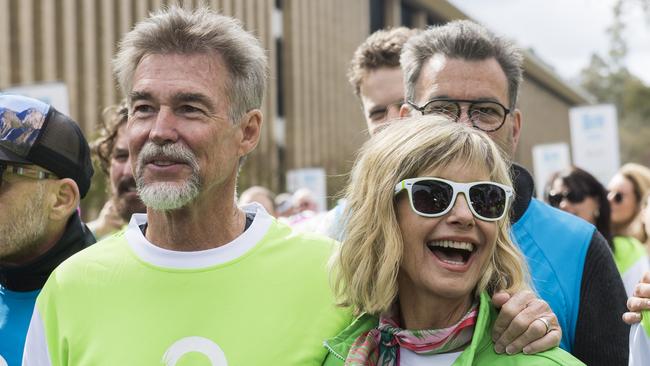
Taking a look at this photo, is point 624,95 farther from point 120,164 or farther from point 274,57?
point 120,164

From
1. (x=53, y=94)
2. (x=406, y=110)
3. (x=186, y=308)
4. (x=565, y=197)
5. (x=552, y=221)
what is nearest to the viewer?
(x=186, y=308)

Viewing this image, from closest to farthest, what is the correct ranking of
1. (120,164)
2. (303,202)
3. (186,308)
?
(186,308), (120,164), (303,202)

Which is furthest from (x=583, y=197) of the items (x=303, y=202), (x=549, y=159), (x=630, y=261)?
(x=549, y=159)

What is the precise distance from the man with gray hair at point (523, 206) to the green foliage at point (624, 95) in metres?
43.0

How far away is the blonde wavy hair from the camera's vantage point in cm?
247

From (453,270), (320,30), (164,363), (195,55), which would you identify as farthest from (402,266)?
(320,30)

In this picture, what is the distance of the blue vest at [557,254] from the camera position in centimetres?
278

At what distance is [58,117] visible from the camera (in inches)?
130

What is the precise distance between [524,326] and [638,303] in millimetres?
566

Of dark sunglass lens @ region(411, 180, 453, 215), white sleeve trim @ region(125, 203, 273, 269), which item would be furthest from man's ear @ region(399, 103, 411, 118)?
dark sunglass lens @ region(411, 180, 453, 215)

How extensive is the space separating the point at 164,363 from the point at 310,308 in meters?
0.47

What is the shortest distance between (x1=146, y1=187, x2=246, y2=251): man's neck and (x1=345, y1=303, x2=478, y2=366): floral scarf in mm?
619

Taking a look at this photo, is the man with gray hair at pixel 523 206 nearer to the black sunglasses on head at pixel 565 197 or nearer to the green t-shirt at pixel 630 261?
the green t-shirt at pixel 630 261

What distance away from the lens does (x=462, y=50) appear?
3.30m
